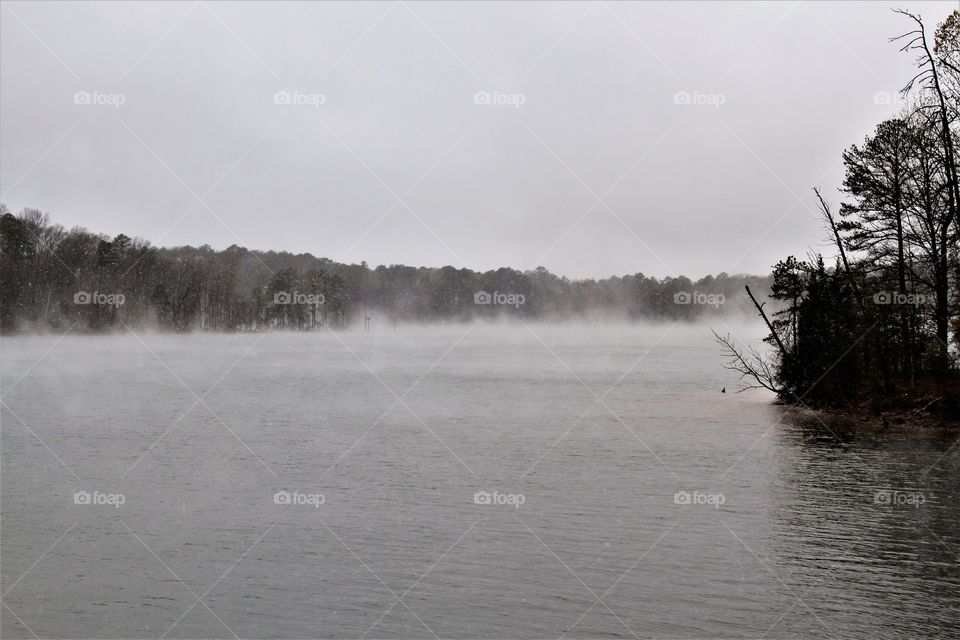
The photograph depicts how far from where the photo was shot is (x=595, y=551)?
1582cm

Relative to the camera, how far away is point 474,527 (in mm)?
17859

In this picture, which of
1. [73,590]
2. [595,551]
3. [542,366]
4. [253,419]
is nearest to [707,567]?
[595,551]

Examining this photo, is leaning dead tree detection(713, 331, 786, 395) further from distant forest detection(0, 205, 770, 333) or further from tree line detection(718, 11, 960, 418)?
distant forest detection(0, 205, 770, 333)

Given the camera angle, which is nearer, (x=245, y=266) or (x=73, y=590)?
(x=73, y=590)

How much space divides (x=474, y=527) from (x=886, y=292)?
→ 33.0m

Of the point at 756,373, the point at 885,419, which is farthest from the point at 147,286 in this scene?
the point at 885,419

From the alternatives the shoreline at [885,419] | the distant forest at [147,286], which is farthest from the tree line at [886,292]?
the distant forest at [147,286]

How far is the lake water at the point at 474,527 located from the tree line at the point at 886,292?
5370 millimetres

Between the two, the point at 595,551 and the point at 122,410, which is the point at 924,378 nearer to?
the point at 595,551

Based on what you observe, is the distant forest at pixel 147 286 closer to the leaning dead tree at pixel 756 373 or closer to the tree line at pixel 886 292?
the leaning dead tree at pixel 756 373

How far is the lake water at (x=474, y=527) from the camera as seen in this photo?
12766mm

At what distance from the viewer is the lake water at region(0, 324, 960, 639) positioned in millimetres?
12766

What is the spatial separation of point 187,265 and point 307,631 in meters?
152

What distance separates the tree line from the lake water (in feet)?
17.6
